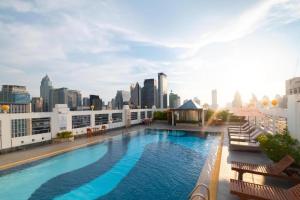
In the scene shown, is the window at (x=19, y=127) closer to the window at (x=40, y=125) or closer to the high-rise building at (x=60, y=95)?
the window at (x=40, y=125)

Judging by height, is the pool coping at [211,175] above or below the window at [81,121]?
below

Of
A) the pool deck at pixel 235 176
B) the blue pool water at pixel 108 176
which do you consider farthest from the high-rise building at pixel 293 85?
the blue pool water at pixel 108 176

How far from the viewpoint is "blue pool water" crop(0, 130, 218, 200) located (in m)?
6.37

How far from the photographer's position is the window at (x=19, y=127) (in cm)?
1165

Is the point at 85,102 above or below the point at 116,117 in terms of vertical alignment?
above

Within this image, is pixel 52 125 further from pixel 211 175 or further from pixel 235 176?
pixel 235 176

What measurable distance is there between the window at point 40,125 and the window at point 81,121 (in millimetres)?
2467

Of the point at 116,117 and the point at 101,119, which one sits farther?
the point at 116,117

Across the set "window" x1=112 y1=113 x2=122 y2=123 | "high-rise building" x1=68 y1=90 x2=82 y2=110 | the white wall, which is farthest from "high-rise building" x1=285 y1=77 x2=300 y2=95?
the white wall

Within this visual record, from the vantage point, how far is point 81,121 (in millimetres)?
17188

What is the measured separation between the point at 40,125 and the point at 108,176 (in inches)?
328

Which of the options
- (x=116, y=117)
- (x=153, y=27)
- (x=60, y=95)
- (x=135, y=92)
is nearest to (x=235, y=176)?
(x=153, y=27)

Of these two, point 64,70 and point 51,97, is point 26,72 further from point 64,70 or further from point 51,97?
point 51,97

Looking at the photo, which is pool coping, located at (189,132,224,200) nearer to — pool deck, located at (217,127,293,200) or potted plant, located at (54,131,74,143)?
pool deck, located at (217,127,293,200)
